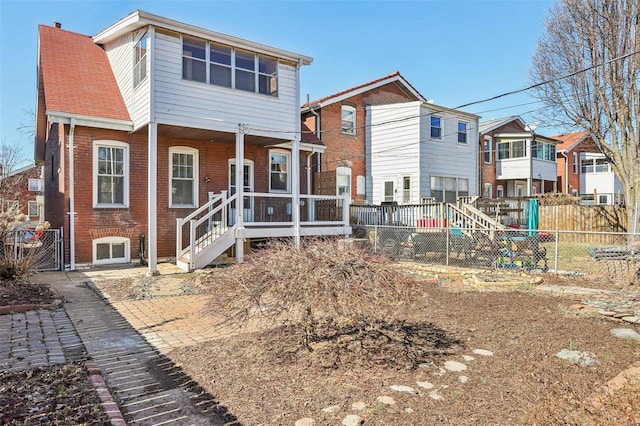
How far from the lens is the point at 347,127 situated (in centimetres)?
2011

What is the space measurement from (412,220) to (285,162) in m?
5.16

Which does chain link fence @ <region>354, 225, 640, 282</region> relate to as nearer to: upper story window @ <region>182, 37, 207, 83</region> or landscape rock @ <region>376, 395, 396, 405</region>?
landscape rock @ <region>376, 395, 396, 405</region>

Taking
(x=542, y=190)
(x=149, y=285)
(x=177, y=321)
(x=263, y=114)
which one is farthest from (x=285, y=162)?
(x=542, y=190)

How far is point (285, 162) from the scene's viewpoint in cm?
1565

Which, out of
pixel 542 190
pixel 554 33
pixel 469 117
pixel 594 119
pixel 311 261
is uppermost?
pixel 554 33

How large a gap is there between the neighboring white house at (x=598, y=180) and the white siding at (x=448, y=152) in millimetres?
19261

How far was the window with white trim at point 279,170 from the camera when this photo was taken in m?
15.2

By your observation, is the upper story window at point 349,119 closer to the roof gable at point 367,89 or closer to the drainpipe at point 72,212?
the roof gable at point 367,89

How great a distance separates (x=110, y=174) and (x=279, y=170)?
573 centimetres

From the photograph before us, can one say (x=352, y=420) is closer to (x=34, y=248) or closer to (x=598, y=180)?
(x=34, y=248)

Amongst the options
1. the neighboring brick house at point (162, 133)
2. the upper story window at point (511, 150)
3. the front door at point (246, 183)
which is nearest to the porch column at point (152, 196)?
the neighboring brick house at point (162, 133)

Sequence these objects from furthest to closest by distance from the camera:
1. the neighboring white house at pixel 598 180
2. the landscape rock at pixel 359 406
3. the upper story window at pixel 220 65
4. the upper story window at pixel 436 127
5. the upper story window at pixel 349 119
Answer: the neighboring white house at pixel 598 180 < the upper story window at pixel 436 127 < the upper story window at pixel 349 119 < the upper story window at pixel 220 65 < the landscape rock at pixel 359 406

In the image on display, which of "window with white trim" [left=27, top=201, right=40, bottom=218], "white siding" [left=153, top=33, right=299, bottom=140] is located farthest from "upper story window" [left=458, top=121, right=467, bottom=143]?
"window with white trim" [left=27, top=201, right=40, bottom=218]

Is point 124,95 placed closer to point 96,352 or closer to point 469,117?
point 96,352
